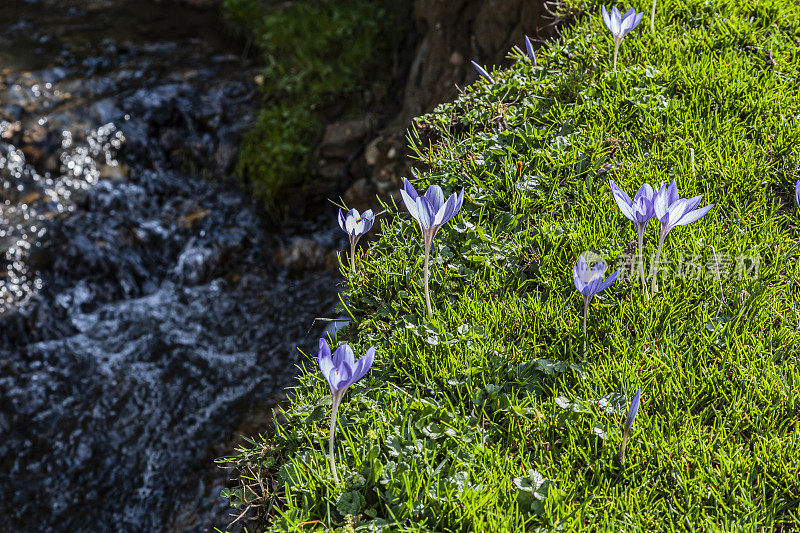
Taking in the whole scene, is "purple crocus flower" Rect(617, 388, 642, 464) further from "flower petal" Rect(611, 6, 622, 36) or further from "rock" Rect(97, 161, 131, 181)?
"rock" Rect(97, 161, 131, 181)

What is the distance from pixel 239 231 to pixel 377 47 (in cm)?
254

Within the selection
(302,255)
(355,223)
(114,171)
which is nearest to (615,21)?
(355,223)

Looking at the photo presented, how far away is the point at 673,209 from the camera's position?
2.01 meters

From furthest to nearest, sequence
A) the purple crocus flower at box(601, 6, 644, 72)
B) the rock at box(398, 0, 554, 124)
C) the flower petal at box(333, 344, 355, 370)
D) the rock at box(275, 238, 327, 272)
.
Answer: the rock at box(275, 238, 327, 272), the rock at box(398, 0, 554, 124), the purple crocus flower at box(601, 6, 644, 72), the flower petal at box(333, 344, 355, 370)

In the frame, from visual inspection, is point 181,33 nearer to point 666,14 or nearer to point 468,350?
point 666,14

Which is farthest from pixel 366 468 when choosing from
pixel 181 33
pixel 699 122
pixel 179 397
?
pixel 181 33

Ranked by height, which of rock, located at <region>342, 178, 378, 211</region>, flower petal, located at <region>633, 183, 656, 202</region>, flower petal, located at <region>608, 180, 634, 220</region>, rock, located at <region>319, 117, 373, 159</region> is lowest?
rock, located at <region>342, 178, 378, 211</region>

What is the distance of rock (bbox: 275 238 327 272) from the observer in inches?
206

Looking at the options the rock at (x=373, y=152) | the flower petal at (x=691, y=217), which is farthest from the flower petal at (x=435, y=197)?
the rock at (x=373, y=152)

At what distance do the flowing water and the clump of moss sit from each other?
0.35 metres

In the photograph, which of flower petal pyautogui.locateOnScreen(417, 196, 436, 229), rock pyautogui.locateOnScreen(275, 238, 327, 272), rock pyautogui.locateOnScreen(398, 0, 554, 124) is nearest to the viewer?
flower petal pyautogui.locateOnScreen(417, 196, 436, 229)

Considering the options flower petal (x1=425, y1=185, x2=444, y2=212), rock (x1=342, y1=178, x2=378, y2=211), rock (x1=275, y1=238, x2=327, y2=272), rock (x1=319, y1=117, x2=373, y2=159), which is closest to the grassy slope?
flower petal (x1=425, y1=185, x2=444, y2=212)

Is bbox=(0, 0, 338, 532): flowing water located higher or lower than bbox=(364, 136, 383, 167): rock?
lower

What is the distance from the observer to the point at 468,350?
83.9 inches
